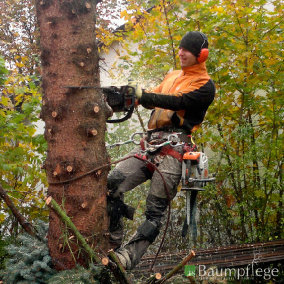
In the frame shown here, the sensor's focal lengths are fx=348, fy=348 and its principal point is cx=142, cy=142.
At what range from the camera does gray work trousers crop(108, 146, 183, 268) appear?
297cm

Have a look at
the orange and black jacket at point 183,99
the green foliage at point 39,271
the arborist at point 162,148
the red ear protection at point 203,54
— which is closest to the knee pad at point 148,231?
the arborist at point 162,148

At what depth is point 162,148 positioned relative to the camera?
318 centimetres

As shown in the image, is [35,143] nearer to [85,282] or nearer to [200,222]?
[85,282]

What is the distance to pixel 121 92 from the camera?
284 centimetres

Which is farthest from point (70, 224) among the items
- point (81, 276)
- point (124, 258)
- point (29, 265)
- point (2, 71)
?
point (2, 71)

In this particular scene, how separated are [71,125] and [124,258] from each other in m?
1.17

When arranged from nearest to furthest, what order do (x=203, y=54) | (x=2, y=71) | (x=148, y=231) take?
(x=148, y=231) < (x=203, y=54) < (x=2, y=71)

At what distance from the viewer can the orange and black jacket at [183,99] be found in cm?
291

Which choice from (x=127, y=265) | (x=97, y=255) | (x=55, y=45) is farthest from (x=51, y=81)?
(x=127, y=265)

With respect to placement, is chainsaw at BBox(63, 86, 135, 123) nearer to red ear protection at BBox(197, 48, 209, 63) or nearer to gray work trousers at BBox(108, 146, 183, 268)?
gray work trousers at BBox(108, 146, 183, 268)

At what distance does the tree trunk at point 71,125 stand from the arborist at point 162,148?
339 millimetres

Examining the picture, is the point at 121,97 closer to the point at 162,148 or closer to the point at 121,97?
the point at 121,97

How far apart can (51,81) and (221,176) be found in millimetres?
3524

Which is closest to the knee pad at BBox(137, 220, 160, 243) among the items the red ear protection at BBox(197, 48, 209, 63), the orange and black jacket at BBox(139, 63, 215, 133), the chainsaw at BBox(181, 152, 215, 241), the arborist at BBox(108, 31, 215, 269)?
the arborist at BBox(108, 31, 215, 269)
